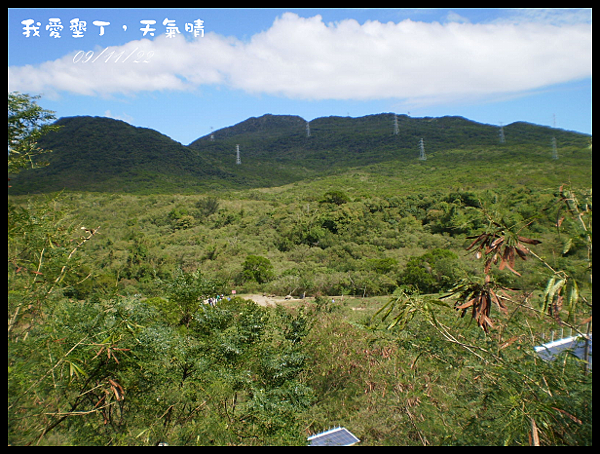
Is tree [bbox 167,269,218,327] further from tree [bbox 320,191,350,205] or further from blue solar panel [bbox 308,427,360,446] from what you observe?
tree [bbox 320,191,350,205]

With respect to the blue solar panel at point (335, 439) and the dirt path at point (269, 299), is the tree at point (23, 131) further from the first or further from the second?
the dirt path at point (269, 299)

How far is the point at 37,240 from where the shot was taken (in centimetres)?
371

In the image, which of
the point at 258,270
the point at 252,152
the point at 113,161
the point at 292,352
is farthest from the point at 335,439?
the point at 252,152

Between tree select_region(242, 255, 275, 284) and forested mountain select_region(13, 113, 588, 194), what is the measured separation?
27.0 meters

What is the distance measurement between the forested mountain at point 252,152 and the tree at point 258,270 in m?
27.0

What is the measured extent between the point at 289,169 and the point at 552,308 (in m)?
62.0

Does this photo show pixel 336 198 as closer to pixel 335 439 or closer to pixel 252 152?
pixel 335 439

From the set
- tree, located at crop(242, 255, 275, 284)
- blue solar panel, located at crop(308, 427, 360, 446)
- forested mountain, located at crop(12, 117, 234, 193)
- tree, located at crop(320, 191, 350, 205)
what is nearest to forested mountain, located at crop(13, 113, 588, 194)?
forested mountain, located at crop(12, 117, 234, 193)

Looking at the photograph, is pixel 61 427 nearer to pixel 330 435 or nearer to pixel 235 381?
pixel 235 381

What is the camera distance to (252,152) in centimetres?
7644

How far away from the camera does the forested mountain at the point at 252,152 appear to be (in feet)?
146

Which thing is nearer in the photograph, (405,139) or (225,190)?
(225,190)

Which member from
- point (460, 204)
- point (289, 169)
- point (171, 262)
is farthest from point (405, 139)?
point (171, 262)

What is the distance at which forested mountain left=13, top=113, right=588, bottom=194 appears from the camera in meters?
44.4
